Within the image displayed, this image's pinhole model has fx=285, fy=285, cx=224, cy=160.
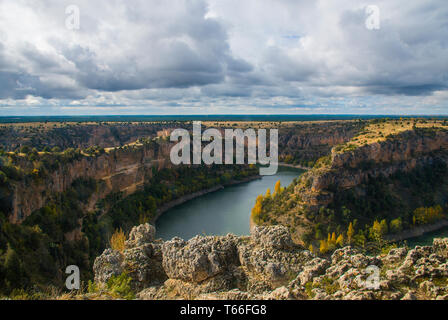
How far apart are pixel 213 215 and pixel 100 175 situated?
675 inches

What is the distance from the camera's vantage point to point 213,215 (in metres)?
43.6

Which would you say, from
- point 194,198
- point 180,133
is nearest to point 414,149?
Answer: point 194,198

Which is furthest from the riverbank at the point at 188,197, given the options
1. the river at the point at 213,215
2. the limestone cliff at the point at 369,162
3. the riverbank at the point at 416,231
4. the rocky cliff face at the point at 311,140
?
the rocky cliff face at the point at 311,140

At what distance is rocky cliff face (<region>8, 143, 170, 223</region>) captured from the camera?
20.5m

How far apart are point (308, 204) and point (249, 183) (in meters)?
30.4

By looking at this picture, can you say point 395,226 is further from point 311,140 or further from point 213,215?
point 311,140

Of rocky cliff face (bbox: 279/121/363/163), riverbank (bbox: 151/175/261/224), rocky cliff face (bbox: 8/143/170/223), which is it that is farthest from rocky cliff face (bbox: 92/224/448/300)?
rocky cliff face (bbox: 279/121/363/163)

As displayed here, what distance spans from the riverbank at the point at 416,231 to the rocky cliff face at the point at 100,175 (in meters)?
36.4

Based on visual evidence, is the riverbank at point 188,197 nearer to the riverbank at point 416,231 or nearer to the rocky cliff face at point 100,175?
the rocky cliff face at point 100,175

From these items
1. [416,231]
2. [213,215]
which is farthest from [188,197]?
[416,231]

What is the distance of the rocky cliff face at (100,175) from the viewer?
67.4 ft

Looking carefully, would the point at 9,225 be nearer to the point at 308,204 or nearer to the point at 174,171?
the point at 308,204

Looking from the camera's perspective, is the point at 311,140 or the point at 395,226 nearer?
the point at 395,226
